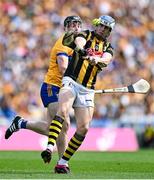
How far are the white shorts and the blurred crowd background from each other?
11.6 meters

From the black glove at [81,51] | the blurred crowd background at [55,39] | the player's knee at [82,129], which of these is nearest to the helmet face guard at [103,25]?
the black glove at [81,51]

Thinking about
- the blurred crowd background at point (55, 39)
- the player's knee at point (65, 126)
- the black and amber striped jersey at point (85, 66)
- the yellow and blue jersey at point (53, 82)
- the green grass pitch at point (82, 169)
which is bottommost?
the blurred crowd background at point (55, 39)

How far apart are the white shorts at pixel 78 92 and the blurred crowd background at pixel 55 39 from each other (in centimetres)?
1157

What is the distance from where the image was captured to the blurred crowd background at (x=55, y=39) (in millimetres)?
22094

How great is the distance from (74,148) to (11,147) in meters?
10.4

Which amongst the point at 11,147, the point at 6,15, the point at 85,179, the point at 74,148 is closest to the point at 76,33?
the point at 74,148

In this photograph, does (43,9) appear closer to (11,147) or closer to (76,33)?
(11,147)

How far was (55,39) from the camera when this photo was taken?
77.3 ft

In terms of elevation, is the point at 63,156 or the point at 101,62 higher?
the point at 101,62

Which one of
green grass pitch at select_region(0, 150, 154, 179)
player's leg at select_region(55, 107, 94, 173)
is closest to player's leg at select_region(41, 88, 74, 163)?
player's leg at select_region(55, 107, 94, 173)

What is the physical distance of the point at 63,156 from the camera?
1013 cm

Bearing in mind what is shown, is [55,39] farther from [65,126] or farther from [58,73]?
[65,126]

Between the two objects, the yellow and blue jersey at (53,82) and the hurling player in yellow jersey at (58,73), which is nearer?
the hurling player in yellow jersey at (58,73)

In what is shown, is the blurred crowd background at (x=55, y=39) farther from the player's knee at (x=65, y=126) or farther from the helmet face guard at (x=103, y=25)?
the helmet face guard at (x=103, y=25)
